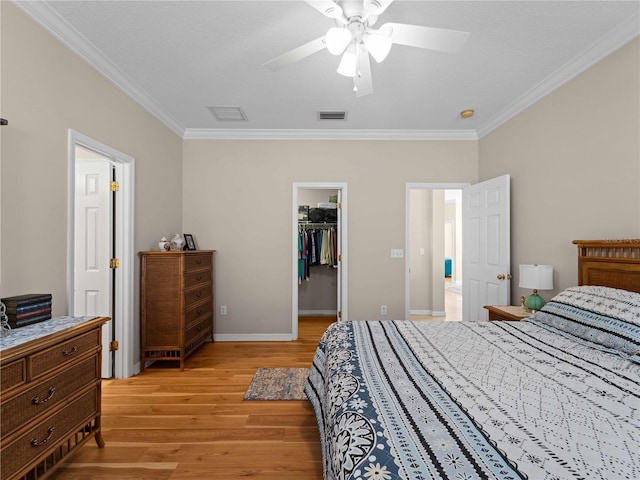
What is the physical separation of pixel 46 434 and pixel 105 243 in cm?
183

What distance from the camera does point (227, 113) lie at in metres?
3.55

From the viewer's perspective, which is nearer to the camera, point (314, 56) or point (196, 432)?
point (196, 432)

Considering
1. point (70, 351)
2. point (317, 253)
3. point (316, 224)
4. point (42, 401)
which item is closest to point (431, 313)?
point (317, 253)

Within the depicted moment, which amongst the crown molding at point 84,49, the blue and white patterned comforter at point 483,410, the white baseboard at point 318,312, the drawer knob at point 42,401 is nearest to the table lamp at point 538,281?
the blue and white patterned comforter at point 483,410

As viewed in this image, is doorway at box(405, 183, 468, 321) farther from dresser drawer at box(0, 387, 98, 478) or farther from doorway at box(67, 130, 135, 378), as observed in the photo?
dresser drawer at box(0, 387, 98, 478)

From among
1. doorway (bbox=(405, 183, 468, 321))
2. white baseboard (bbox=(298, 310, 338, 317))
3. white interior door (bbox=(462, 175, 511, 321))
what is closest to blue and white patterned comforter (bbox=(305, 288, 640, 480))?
white interior door (bbox=(462, 175, 511, 321))

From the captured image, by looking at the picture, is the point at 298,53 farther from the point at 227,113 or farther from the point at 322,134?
the point at 322,134

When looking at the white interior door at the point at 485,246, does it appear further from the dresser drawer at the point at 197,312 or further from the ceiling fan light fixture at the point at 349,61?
the dresser drawer at the point at 197,312

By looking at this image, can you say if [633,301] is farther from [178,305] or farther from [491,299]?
[178,305]

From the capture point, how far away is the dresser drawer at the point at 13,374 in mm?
1289

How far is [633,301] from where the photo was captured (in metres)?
1.73

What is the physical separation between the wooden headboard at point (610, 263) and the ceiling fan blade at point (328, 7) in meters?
2.25

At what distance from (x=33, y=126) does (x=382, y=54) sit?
2082mm

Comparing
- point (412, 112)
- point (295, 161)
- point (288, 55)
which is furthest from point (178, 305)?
point (412, 112)
